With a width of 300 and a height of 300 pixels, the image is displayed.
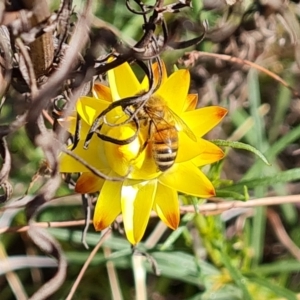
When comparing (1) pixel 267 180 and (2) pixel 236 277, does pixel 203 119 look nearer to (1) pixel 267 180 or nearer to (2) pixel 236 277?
(1) pixel 267 180

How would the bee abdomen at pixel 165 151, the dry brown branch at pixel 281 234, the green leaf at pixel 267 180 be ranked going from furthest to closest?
the dry brown branch at pixel 281 234
the green leaf at pixel 267 180
the bee abdomen at pixel 165 151

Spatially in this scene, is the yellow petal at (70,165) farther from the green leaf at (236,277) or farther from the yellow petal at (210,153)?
the green leaf at (236,277)

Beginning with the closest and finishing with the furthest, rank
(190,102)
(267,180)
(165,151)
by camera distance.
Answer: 1. (165,151)
2. (190,102)
3. (267,180)

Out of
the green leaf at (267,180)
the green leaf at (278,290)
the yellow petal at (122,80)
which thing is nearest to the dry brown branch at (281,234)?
the green leaf at (278,290)

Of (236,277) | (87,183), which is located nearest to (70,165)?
(87,183)

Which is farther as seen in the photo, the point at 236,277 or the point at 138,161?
the point at 236,277

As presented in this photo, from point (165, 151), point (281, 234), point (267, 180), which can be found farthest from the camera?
point (281, 234)

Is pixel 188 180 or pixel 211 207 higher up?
pixel 188 180

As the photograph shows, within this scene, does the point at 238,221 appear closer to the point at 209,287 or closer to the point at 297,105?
the point at 209,287
